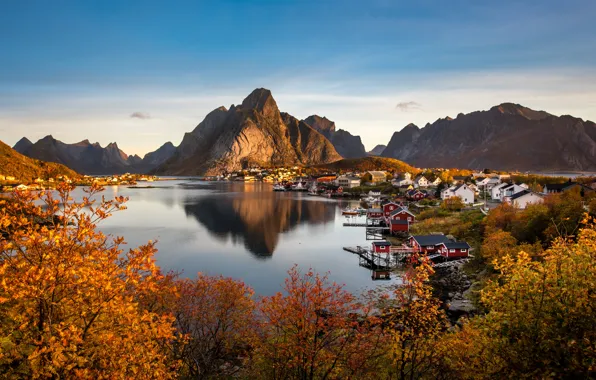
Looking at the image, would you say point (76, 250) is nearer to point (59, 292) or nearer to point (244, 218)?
point (59, 292)

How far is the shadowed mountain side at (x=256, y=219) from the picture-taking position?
47000 millimetres

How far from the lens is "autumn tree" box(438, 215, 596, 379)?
230 inches

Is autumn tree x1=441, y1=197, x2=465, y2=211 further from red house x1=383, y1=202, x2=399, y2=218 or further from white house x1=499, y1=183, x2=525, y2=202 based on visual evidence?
red house x1=383, y1=202, x2=399, y2=218

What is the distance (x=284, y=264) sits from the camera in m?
35.3

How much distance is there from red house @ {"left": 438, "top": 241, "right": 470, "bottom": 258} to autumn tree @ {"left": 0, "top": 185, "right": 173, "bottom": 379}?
3225cm

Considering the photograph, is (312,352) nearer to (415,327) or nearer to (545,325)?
(415,327)

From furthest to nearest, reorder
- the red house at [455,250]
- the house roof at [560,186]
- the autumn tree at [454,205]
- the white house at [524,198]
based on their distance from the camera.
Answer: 1. the autumn tree at [454,205]
2. the house roof at [560,186]
3. the white house at [524,198]
4. the red house at [455,250]

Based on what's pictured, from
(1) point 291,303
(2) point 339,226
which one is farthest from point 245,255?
(1) point 291,303

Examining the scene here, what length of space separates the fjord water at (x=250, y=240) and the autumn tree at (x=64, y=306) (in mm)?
21353

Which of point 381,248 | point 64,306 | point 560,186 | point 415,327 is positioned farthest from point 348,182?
point 64,306

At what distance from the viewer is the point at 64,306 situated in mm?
5980

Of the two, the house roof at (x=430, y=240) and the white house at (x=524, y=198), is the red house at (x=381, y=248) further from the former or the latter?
the white house at (x=524, y=198)

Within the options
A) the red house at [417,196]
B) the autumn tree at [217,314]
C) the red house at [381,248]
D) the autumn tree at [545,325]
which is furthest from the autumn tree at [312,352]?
the red house at [417,196]

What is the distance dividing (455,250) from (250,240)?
24944 mm
